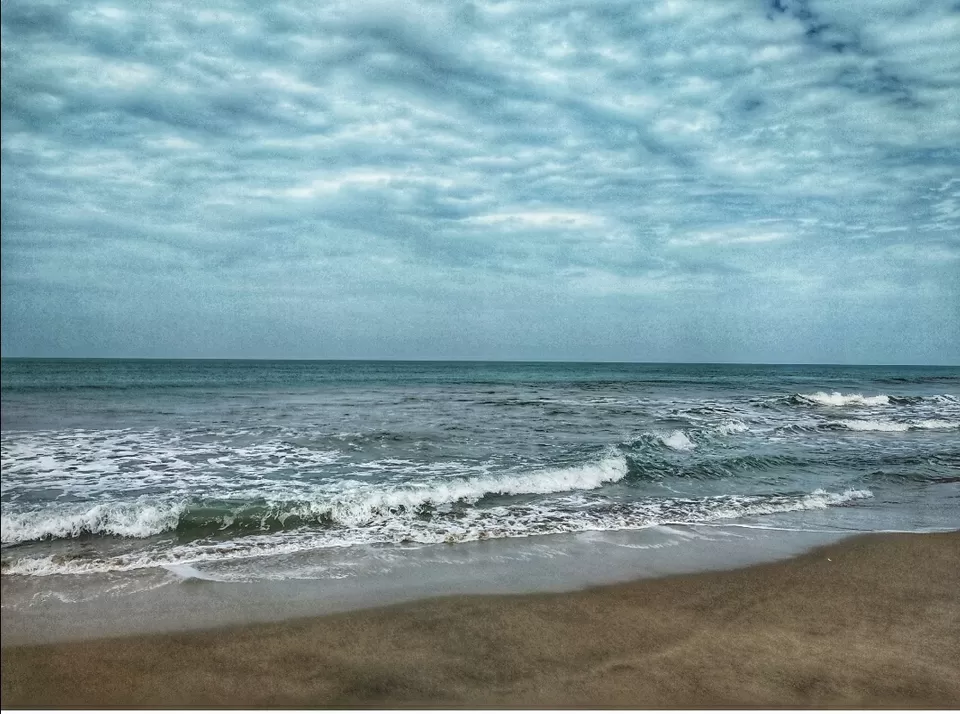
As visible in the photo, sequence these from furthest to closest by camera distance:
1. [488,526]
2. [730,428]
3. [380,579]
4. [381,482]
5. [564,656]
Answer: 1. [730,428]
2. [381,482]
3. [488,526]
4. [380,579]
5. [564,656]

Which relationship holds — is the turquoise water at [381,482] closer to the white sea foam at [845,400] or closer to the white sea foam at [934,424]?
the white sea foam at [934,424]

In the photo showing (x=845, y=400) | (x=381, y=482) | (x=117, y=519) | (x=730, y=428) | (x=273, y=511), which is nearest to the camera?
(x=117, y=519)

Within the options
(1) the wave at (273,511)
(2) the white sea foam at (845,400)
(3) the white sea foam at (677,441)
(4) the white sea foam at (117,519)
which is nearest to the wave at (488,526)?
(1) the wave at (273,511)

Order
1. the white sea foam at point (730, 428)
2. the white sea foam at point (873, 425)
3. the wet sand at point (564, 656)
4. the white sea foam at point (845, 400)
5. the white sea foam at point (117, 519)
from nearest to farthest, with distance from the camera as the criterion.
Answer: the wet sand at point (564, 656)
the white sea foam at point (117, 519)
the white sea foam at point (730, 428)
the white sea foam at point (873, 425)
the white sea foam at point (845, 400)

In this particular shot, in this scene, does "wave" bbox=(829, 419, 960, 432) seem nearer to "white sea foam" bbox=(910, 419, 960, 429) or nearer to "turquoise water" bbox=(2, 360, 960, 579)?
"white sea foam" bbox=(910, 419, 960, 429)

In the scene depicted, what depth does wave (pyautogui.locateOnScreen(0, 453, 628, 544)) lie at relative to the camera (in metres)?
5.86

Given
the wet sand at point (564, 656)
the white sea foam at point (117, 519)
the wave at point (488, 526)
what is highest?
the white sea foam at point (117, 519)

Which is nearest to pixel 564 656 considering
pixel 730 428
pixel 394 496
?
pixel 394 496

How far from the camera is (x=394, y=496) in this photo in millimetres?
7312

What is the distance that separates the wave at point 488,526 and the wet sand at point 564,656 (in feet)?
4.11

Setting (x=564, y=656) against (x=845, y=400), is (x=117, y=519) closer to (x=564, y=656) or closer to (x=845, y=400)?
(x=564, y=656)

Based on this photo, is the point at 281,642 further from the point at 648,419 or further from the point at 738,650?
the point at 648,419

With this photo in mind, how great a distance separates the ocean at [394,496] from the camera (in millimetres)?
4789

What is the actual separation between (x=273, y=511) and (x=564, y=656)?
4.15 m
